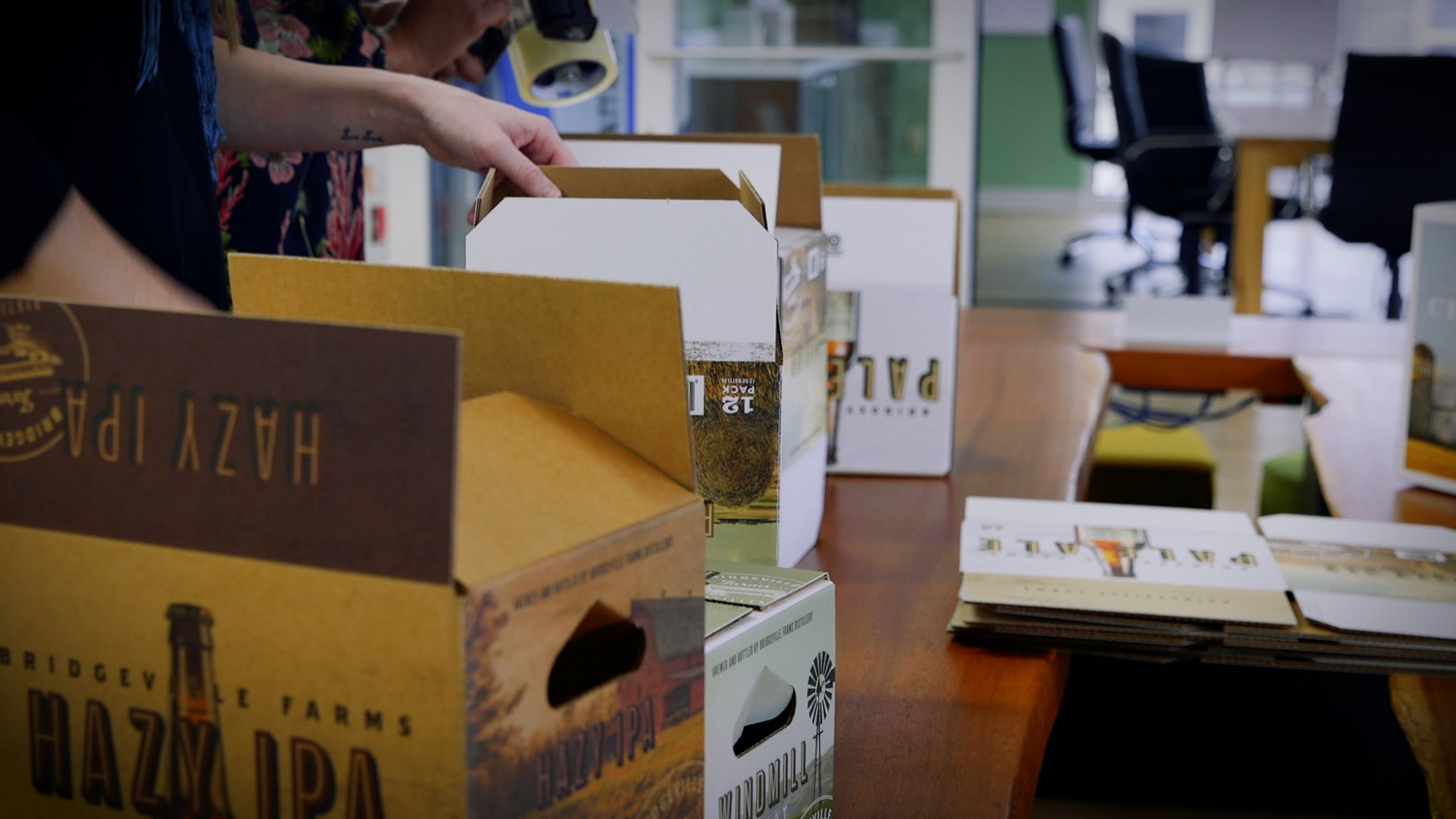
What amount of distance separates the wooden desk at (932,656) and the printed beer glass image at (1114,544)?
4.0 inches

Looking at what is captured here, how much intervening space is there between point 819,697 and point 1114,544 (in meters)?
0.47

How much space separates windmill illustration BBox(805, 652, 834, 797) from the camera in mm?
655

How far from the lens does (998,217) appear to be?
10.6 meters

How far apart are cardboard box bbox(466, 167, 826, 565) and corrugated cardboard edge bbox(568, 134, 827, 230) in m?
0.20

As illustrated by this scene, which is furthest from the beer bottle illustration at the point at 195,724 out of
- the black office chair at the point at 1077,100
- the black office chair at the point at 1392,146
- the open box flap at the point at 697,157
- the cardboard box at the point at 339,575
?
the black office chair at the point at 1077,100

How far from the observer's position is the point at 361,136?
3.66 ft

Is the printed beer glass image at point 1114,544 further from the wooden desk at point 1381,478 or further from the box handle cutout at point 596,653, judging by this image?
the box handle cutout at point 596,653

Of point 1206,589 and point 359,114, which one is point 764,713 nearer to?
point 1206,589

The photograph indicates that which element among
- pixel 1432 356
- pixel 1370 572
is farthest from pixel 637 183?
pixel 1432 356

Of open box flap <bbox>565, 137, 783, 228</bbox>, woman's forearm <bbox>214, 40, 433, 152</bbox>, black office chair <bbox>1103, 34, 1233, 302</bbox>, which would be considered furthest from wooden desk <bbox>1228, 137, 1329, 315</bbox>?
woman's forearm <bbox>214, 40, 433, 152</bbox>

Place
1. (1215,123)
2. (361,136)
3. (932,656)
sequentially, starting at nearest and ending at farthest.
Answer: (932,656)
(361,136)
(1215,123)

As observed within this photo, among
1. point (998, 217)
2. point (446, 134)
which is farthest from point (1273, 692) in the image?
point (998, 217)

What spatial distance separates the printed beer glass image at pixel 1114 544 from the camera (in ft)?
3.26

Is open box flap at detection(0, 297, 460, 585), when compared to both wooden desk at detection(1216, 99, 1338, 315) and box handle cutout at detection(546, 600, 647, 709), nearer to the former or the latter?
box handle cutout at detection(546, 600, 647, 709)
